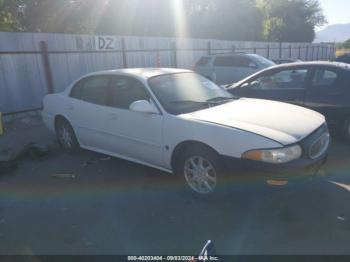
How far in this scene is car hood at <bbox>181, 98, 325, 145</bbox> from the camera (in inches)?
134

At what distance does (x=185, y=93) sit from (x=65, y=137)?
2568 mm

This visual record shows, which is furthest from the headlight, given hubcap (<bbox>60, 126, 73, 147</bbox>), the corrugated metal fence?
the corrugated metal fence

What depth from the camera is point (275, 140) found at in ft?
10.7

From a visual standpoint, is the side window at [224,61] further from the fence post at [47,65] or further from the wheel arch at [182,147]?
the wheel arch at [182,147]

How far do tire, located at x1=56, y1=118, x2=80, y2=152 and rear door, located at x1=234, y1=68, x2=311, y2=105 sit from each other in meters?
3.30

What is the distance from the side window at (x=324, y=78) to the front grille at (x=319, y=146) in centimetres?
209

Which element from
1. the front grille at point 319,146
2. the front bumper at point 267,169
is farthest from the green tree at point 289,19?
the front bumper at point 267,169

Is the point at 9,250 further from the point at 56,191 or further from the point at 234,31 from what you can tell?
the point at 234,31

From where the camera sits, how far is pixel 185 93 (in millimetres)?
4383

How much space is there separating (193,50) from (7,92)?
970 centimetres

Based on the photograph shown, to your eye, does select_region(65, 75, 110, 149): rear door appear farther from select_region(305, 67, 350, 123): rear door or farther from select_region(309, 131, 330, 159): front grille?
select_region(305, 67, 350, 123): rear door

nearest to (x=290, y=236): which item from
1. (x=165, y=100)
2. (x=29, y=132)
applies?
(x=165, y=100)

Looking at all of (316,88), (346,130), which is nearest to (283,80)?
(316,88)

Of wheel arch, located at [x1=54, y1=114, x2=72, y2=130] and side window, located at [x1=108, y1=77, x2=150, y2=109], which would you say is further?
wheel arch, located at [x1=54, y1=114, x2=72, y2=130]
